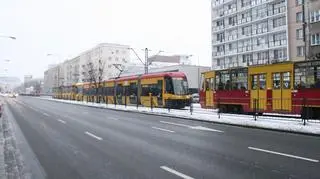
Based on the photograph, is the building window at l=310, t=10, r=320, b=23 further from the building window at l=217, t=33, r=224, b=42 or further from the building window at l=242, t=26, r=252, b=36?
the building window at l=217, t=33, r=224, b=42

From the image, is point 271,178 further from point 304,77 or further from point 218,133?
point 304,77

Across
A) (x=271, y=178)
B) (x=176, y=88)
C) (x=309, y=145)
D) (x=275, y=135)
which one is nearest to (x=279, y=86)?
(x=275, y=135)

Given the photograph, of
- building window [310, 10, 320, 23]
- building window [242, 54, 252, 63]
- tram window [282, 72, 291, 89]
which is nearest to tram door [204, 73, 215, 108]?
tram window [282, 72, 291, 89]

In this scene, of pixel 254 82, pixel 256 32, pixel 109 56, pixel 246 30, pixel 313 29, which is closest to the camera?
pixel 254 82

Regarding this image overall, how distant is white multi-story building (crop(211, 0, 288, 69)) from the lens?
212ft

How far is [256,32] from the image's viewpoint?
70.0 meters

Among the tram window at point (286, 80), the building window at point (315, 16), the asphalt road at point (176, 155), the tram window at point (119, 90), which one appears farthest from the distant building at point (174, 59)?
the asphalt road at point (176, 155)

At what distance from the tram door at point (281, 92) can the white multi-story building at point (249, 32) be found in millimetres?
37338

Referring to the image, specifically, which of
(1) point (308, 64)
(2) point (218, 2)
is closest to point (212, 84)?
(1) point (308, 64)

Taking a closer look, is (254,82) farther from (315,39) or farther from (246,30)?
(246,30)

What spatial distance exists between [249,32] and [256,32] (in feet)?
7.49

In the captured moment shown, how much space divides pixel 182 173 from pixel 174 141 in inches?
202

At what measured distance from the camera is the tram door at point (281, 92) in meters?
22.0

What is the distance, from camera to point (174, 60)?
14112cm
